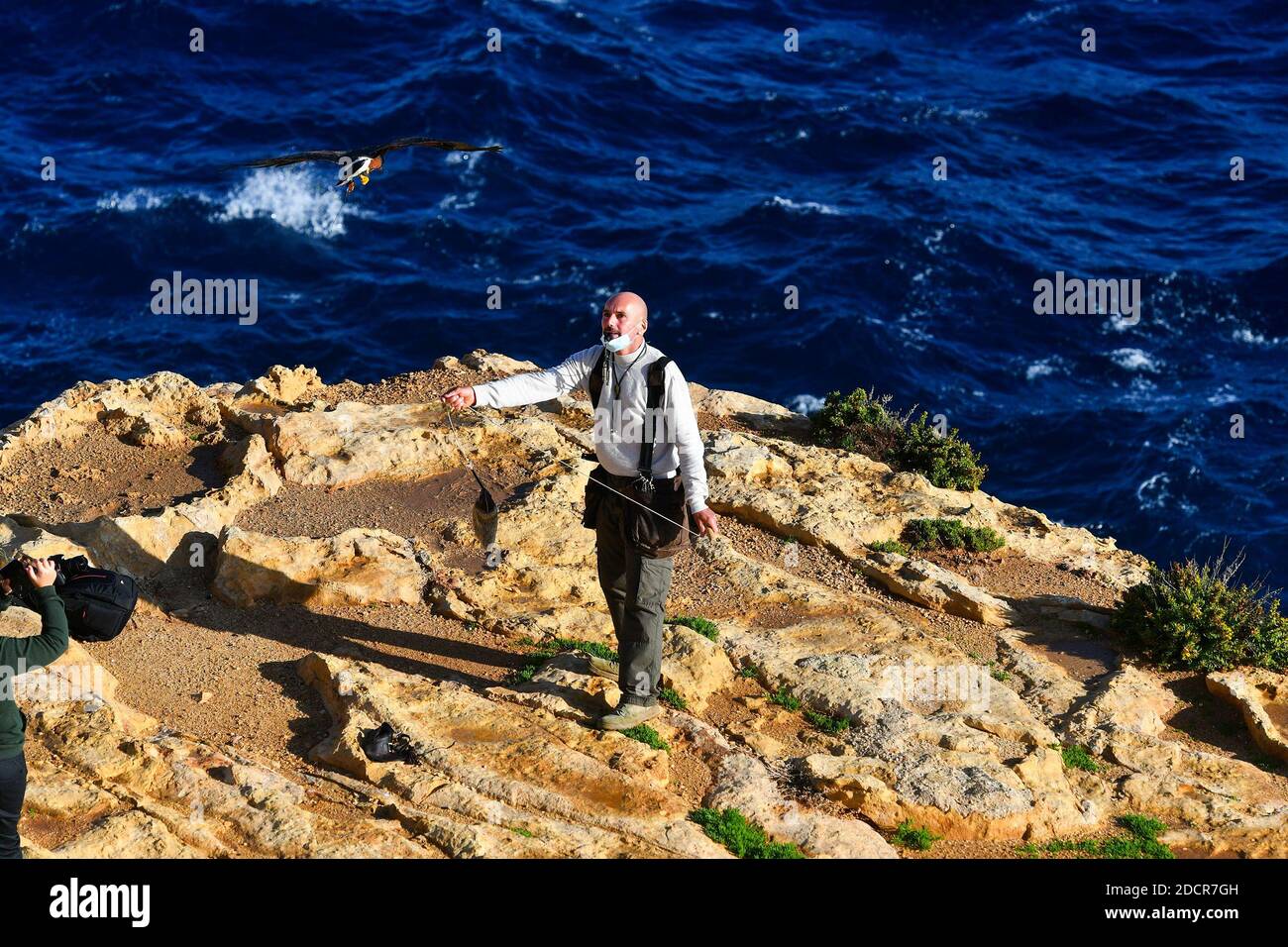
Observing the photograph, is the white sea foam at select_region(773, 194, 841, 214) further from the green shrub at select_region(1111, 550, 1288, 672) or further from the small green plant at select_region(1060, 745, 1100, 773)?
the small green plant at select_region(1060, 745, 1100, 773)

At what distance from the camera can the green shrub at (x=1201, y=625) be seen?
14.6 meters

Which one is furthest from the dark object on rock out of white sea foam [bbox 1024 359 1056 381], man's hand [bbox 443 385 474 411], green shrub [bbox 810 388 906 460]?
white sea foam [bbox 1024 359 1056 381]

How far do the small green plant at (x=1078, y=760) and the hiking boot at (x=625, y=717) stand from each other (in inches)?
159

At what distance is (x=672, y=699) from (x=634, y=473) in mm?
2470

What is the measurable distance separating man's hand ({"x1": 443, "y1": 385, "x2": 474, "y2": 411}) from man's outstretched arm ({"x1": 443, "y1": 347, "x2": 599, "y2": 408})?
0.08 m

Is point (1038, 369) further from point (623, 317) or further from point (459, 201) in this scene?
point (623, 317)

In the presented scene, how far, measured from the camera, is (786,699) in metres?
13.0

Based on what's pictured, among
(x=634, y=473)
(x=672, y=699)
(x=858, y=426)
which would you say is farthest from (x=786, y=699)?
(x=858, y=426)

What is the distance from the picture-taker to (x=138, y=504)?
16.5 m

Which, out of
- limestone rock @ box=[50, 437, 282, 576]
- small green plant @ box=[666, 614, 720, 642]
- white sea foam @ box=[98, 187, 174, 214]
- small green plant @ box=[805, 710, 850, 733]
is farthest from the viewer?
white sea foam @ box=[98, 187, 174, 214]

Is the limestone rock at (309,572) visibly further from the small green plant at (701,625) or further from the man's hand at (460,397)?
the man's hand at (460,397)

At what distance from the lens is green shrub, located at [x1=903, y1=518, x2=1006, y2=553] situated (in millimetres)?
17078

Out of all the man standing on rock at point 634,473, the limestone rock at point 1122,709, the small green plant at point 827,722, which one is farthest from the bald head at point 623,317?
the limestone rock at point 1122,709
